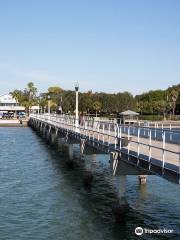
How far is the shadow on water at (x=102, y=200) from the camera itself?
2103 cm

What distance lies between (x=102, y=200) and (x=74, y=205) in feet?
5.36

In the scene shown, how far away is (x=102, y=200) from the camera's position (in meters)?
26.8

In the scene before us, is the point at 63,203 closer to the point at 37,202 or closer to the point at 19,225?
the point at 37,202

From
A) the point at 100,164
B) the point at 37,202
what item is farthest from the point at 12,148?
the point at 37,202

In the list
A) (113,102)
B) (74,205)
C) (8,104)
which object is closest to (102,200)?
(74,205)

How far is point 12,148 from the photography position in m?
60.3

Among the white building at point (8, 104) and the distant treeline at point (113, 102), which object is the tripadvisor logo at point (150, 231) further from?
the white building at point (8, 104)

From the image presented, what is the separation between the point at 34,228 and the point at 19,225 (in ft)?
2.90

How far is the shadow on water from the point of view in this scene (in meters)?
21.0

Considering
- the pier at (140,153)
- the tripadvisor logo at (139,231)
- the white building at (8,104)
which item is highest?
the white building at (8,104)

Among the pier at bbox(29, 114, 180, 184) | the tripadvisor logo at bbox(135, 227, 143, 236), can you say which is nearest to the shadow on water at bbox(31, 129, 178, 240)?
the tripadvisor logo at bbox(135, 227, 143, 236)

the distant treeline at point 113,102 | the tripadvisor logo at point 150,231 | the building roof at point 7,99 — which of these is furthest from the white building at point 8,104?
the tripadvisor logo at point 150,231

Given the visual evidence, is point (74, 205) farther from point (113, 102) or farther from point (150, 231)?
point (113, 102)

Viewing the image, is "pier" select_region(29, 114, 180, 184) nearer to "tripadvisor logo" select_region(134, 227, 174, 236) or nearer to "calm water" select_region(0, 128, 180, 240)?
"calm water" select_region(0, 128, 180, 240)
